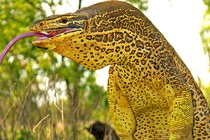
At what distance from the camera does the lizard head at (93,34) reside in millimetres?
2949

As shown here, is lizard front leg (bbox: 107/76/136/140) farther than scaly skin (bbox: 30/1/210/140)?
Yes

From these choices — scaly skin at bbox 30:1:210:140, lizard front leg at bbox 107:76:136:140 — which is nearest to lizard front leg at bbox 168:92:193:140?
scaly skin at bbox 30:1:210:140

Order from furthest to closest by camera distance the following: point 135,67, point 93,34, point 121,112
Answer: point 121,112, point 135,67, point 93,34

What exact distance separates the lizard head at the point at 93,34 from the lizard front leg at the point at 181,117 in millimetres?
406

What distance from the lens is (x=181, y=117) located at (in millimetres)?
3342

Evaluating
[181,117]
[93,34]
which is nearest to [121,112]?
[181,117]

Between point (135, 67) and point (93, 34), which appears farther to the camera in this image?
point (135, 67)

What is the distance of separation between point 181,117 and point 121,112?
1.40 feet

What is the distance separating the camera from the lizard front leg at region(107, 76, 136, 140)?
354 centimetres

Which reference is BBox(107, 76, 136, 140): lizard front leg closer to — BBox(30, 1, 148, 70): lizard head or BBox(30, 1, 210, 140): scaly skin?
BBox(30, 1, 210, 140): scaly skin

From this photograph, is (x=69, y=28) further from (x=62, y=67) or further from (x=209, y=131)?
(x=62, y=67)

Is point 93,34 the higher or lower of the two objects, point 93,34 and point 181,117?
the higher

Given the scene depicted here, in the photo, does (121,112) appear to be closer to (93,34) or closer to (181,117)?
(181,117)

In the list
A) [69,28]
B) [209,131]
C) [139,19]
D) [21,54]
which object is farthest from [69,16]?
[21,54]
